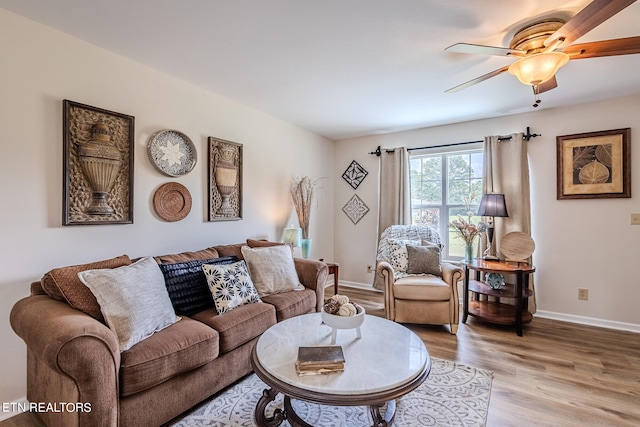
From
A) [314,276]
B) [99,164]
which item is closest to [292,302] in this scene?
[314,276]

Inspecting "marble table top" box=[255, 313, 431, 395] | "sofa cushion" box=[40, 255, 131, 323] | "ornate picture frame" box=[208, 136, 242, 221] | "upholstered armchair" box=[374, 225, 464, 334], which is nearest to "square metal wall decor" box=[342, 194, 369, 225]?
"upholstered armchair" box=[374, 225, 464, 334]

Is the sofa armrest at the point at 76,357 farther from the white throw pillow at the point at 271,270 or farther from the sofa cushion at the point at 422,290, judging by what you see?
the sofa cushion at the point at 422,290

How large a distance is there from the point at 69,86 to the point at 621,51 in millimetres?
3374

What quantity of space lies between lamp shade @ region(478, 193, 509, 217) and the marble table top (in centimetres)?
210

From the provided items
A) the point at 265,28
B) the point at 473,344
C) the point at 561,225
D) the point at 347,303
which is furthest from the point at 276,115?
the point at 561,225

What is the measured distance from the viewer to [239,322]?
79.0 inches

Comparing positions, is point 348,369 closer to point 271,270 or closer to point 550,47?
point 271,270

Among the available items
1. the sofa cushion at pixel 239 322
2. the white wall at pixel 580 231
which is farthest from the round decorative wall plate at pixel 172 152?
the white wall at pixel 580 231

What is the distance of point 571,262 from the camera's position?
130 inches

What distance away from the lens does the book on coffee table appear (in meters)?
1.39

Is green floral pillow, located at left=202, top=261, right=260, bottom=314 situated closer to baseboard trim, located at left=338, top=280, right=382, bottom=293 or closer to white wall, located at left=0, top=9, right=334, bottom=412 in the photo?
white wall, located at left=0, top=9, right=334, bottom=412

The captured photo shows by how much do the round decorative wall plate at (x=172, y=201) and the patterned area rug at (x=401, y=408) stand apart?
58.2 inches

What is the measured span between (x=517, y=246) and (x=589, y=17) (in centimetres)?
250

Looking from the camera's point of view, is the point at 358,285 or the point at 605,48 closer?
the point at 605,48
